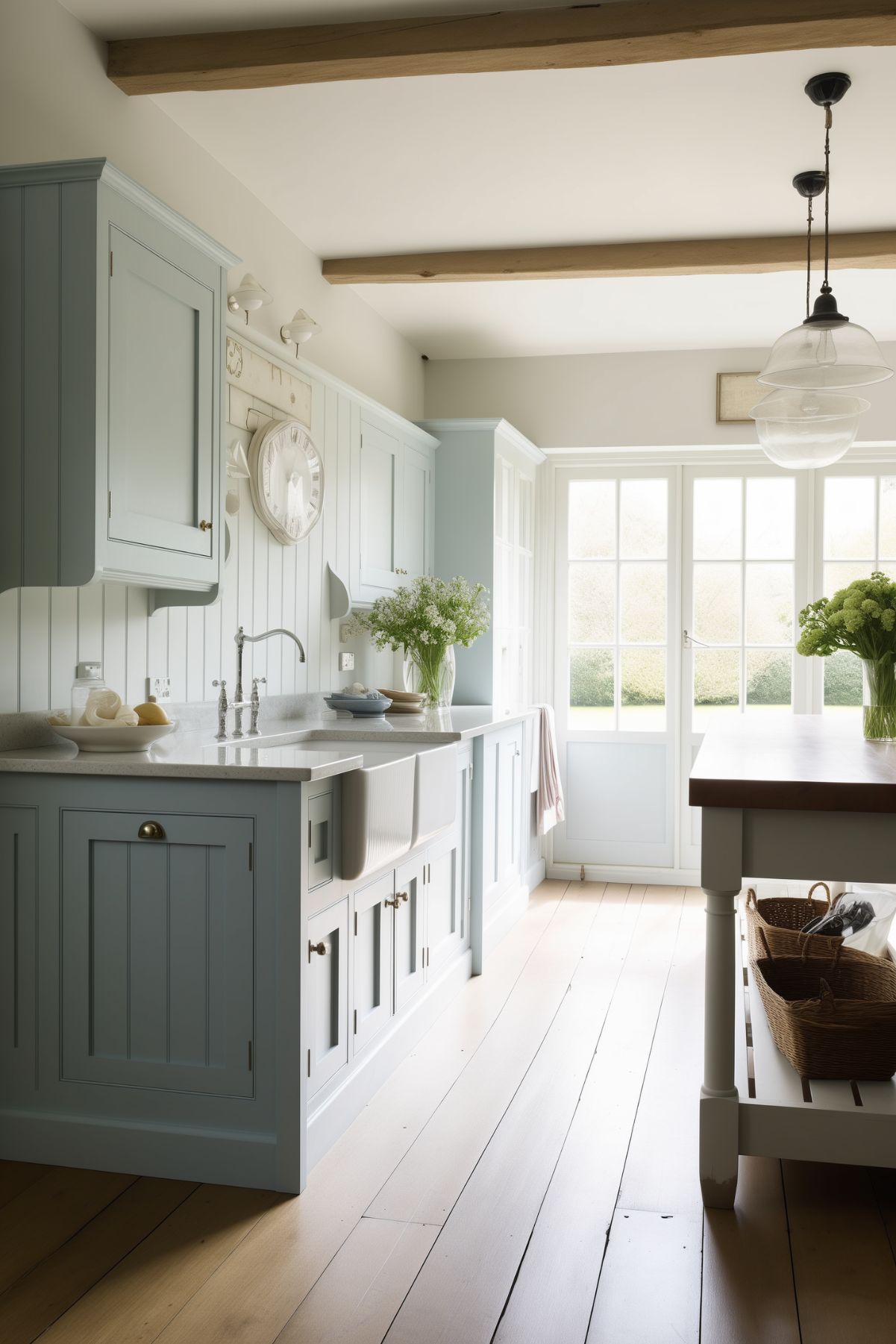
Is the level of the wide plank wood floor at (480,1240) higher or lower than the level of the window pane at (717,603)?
lower

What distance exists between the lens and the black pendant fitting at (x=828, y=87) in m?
2.87

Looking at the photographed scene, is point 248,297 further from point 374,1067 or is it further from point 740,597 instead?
point 740,597

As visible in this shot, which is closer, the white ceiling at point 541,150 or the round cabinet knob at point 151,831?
the round cabinet knob at point 151,831

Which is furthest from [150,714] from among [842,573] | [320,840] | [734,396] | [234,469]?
[842,573]

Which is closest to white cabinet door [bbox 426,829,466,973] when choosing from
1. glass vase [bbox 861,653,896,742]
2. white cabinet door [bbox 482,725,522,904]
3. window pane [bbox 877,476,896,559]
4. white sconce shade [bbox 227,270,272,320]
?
white cabinet door [bbox 482,725,522,904]

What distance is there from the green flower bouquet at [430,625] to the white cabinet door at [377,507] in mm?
126

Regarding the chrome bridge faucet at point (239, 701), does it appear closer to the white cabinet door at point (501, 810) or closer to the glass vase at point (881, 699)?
the white cabinet door at point (501, 810)

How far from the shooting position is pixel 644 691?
5.84m

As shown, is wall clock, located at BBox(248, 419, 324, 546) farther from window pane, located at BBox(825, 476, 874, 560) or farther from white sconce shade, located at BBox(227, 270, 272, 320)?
window pane, located at BBox(825, 476, 874, 560)

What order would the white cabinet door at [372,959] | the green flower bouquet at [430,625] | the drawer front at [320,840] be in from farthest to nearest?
the green flower bouquet at [430,625], the white cabinet door at [372,959], the drawer front at [320,840]

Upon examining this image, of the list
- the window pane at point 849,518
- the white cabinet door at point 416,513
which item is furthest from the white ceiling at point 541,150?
the window pane at point 849,518

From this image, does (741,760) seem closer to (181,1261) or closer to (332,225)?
(181,1261)

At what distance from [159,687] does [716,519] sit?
3.59 m

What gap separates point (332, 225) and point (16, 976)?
2.75 metres
